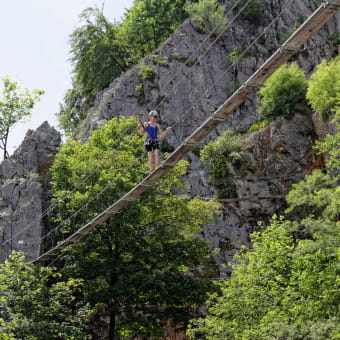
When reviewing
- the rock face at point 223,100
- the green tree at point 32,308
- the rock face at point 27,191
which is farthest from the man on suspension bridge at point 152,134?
the rock face at point 27,191

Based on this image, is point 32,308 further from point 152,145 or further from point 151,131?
point 151,131

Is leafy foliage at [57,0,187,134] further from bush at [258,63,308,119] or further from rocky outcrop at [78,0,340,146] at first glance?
bush at [258,63,308,119]

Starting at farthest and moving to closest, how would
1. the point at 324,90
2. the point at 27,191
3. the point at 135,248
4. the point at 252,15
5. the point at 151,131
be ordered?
the point at 252,15 < the point at 324,90 < the point at 27,191 < the point at 135,248 < the point at 151,131

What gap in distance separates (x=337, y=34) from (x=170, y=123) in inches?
550

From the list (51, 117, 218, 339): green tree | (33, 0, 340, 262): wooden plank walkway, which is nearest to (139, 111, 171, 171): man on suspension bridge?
(33, 0, 340, 262): wooden plank walkway

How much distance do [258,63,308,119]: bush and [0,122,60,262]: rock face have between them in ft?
41.2

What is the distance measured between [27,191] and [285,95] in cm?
1603

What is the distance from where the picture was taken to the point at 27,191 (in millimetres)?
25844

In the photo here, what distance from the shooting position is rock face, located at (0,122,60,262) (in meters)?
24.0

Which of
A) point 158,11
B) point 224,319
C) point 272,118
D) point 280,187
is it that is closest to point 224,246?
point 280,187

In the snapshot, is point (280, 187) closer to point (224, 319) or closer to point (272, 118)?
point (272, 118)

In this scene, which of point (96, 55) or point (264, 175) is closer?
point (264, 175)

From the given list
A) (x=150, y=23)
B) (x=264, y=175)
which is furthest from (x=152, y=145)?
(x=150, y=23)

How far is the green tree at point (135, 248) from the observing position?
1873cm
